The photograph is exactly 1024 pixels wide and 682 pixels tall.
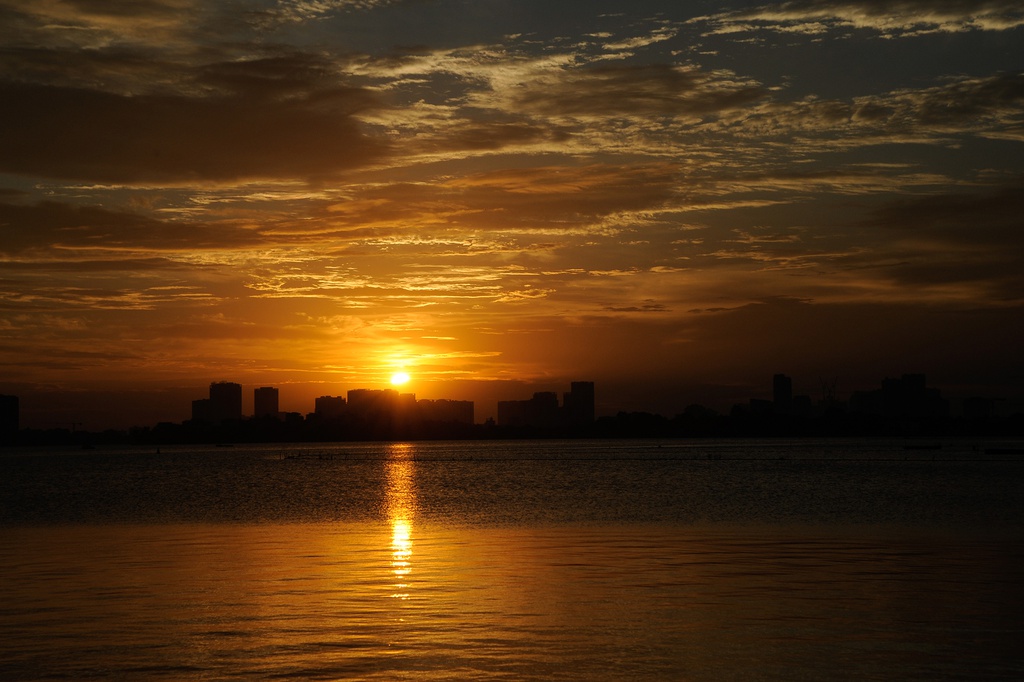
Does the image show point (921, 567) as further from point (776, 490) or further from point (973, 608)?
point (776, 490)

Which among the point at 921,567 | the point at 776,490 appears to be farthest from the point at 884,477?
the point at 921,567

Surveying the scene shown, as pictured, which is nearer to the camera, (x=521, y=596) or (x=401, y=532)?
(x=521, y=596)

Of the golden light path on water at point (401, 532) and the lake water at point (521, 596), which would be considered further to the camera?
the golden light path on water at point (401, 532)

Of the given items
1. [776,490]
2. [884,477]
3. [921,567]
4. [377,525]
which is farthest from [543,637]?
[884,477]

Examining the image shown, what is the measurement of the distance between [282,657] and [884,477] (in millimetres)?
113206

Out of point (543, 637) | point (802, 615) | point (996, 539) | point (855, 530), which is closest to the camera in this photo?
point (543, 637)

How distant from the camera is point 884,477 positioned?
122938 millimetres

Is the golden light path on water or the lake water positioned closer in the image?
the lake water

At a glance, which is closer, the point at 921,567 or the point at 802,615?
the point at 802,615

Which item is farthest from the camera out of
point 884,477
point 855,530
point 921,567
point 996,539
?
point 884,477

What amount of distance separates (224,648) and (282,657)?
1.84 metres

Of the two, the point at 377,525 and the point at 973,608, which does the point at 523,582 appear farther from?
the point at 377,525

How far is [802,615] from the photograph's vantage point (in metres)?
25.8

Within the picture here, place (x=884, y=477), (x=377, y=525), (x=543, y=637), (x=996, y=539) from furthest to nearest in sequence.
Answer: (x=884, y=477)
(x=377, y=525)
(x=996, y=539)
(x=543, y=637)
